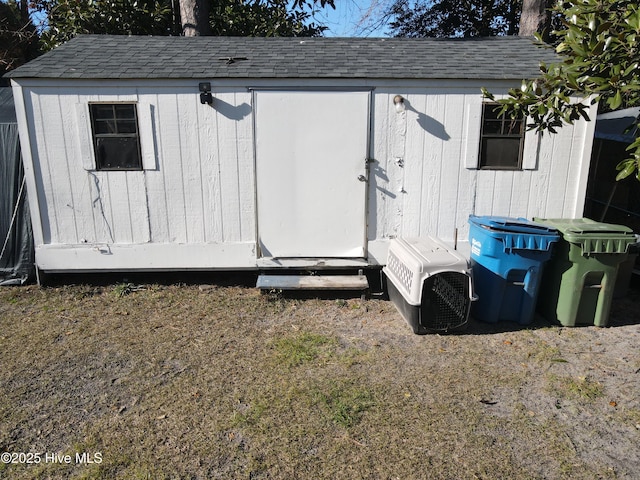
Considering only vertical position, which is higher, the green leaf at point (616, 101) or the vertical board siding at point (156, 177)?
the green leaf at point (616, 101)

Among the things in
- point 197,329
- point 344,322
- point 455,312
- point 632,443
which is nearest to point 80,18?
point 197,329

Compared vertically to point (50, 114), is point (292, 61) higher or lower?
higher

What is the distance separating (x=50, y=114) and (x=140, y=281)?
2.27 m

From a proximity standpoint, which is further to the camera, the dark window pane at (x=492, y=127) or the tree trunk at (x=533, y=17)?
the tree trunk at (x=533, y=17)

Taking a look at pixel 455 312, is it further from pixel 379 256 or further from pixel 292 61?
pixel 292 61

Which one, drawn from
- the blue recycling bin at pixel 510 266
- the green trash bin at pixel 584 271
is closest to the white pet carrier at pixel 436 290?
the blue recycling bin at pixel 510 266

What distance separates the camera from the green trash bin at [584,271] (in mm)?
4770

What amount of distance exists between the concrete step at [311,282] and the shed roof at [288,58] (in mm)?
2390

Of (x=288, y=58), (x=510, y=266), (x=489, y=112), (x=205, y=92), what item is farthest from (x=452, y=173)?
(x=205, y=92)

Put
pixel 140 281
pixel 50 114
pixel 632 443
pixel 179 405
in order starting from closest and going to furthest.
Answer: pixel 632 443
pixel 179 405
pixel 50 114
pixel 140 281

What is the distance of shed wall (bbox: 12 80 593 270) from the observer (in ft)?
18.8

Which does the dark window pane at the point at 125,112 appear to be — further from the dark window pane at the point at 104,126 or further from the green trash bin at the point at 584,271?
the green trash bin at the point at 584,271

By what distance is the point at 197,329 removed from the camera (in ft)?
16.4

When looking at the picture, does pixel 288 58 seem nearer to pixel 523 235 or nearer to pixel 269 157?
pixel 269 157
